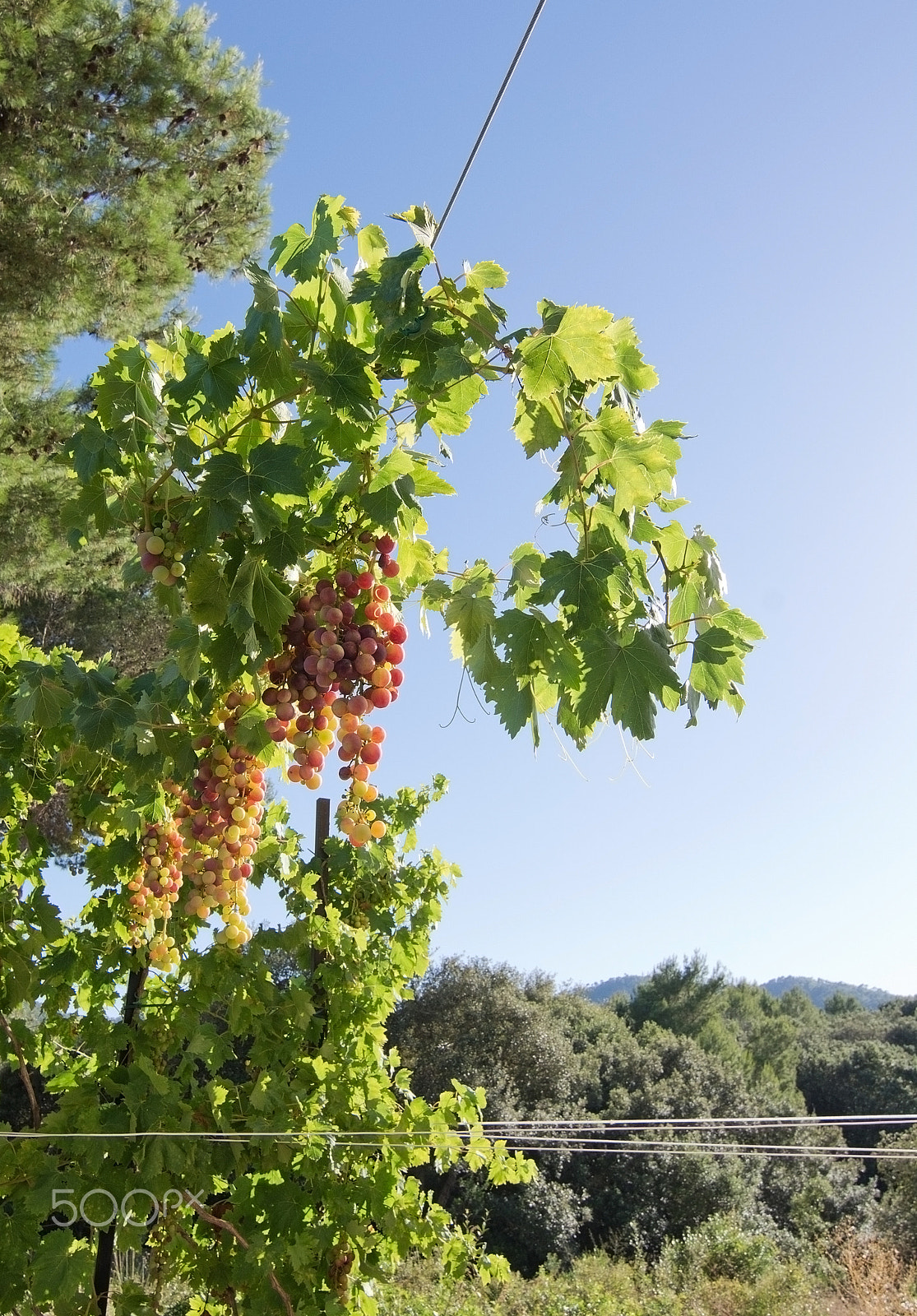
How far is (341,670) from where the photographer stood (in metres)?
1.18

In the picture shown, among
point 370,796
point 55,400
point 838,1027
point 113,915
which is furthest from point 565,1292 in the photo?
point 838,1027

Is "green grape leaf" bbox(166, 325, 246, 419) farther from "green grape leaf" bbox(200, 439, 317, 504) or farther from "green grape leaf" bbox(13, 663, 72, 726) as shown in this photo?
"green grape leaf" bbox(13, 663, 72, 726)

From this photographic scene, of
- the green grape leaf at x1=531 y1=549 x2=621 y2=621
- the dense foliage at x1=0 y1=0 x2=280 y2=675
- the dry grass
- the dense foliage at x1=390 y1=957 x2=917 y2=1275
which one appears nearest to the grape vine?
the green grape leaf at x1=531 y1=549 x2=621 y2=621

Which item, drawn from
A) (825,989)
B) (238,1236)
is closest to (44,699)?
(238,1236)

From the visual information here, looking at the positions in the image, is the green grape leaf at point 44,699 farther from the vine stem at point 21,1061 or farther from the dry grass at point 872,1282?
the dry grass at point 872,1282

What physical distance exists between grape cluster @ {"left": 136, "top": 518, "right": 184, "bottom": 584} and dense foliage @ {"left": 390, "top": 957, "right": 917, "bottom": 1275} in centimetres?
944

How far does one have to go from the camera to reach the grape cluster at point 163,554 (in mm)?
1205

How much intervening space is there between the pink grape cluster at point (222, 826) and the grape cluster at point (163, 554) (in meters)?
0.34

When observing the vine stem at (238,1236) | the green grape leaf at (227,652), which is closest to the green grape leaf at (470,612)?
the green grape leaf at (227,652)

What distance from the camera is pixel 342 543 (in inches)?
48.8

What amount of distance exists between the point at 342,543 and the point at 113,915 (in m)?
1.61

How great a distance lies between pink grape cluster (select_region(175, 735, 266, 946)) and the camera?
4.92 feet

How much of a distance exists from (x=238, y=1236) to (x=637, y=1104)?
1307 centimetres

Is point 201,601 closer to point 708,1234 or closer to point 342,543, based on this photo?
point 342,543
